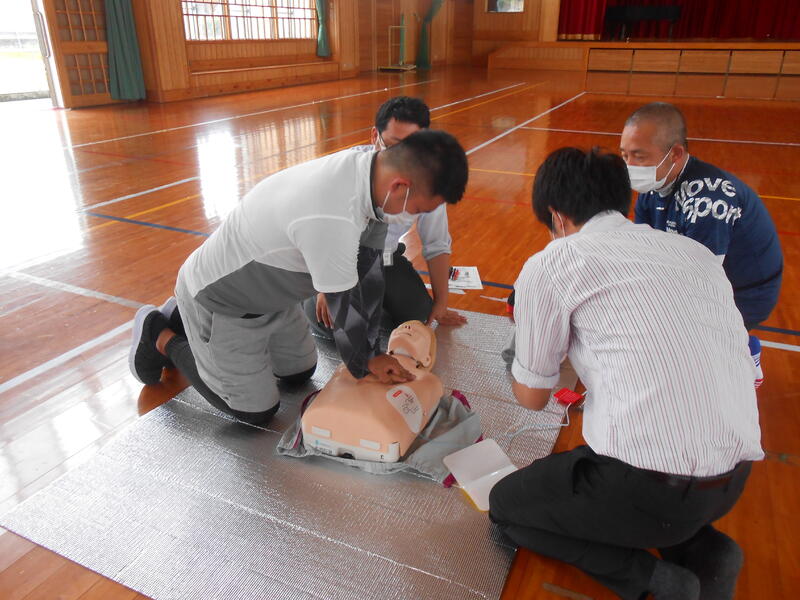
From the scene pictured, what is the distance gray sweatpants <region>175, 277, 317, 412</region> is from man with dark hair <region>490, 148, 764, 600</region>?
2.85 ft

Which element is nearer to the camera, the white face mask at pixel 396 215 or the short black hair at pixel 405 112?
the white face mask at pixel 396 215

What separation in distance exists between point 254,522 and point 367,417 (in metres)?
0.40

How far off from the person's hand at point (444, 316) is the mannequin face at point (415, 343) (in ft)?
0.70

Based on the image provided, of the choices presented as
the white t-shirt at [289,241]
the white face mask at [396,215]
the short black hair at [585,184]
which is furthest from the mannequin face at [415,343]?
the short black hair at [585,184]

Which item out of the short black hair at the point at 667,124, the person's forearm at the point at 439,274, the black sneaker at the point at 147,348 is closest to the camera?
the short black hair at the point at 667,124

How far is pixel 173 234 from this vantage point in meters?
3.49

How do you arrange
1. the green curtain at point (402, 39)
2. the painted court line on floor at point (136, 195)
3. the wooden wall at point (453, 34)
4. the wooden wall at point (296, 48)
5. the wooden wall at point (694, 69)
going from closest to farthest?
1. the painted court line on floor at point (136, 195)
2. the wooden wall at point (296, 48)
3. the wooden wall at point (694, 69)
4. the green curtain at point (402, 39)
5. the wooden wall at point (453, 34)

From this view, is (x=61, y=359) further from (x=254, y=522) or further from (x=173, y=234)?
(x=173, y=234)

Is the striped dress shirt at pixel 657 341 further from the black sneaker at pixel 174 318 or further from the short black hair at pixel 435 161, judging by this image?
the black sneaker at pixel 174 318

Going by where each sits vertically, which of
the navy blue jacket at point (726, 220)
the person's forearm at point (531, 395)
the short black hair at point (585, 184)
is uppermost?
the short black hair at point (585, 184)

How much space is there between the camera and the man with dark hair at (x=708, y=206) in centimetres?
180

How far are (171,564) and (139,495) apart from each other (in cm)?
28

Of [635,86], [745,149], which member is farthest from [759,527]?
[635,86]

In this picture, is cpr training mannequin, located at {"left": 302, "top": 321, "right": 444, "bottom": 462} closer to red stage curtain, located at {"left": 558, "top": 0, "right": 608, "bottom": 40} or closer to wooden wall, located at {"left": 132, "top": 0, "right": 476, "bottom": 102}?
wooden wall, located at {"left": 132, "top": 0, "right": 476, "bottom": 102}
